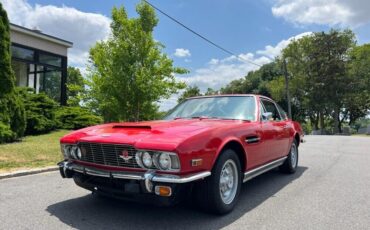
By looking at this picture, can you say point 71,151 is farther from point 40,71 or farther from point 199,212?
point 40,71

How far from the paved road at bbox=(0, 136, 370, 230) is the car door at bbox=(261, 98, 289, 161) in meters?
0.59

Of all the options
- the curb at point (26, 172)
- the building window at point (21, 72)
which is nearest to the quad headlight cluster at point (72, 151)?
the curb at point (26, 172)

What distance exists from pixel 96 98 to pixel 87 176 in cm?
1048

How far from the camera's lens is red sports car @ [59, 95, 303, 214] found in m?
3.59

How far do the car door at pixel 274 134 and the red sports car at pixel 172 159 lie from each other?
19cm

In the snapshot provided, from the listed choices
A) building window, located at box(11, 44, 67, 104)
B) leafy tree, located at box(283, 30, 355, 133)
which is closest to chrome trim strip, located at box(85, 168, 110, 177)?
building window, located at box(11, 44, 67, 104)

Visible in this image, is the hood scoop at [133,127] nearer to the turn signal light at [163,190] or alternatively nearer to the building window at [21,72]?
the turn signal light at [163,190]

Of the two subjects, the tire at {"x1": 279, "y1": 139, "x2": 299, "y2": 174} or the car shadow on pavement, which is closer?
the car shadow on pavement

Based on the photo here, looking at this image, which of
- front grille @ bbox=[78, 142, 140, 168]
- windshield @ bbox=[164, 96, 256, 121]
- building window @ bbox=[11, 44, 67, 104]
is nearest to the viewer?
front grille @ bbox=[78, 142, 140, 168]

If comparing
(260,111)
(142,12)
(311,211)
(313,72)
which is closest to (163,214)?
(311,211)

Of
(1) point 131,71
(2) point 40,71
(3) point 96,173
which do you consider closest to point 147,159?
(3) point 96,173

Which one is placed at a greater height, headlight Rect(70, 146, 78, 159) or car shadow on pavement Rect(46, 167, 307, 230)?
headlight Rect(70, 146, 78, 159)

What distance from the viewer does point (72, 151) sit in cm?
444

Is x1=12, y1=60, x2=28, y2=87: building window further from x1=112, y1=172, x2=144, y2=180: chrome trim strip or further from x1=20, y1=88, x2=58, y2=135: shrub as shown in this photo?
x1=112, y1=172, x2=144, y2=180: chrome trim strip
